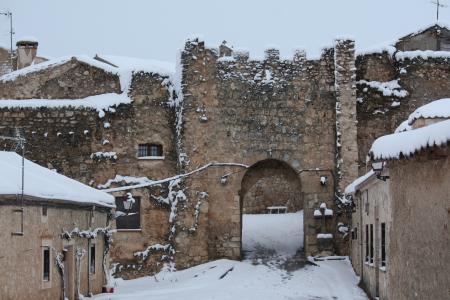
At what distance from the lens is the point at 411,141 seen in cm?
806

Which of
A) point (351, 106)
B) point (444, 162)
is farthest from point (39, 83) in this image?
point (444, 162)

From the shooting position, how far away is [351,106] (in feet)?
81.6

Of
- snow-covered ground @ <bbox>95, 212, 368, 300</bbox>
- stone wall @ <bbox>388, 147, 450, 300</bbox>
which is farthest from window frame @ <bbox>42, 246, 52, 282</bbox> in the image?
stone wall @ <bbox>388, 147, 450, 300</bbox>

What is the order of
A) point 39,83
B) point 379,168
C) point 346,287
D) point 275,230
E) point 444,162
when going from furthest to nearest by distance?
point 275,230 < point 39,83 < point 346,287 < point 379,168 < point 444,162

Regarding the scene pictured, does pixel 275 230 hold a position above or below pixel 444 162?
below

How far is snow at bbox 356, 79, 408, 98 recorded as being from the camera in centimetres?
2560

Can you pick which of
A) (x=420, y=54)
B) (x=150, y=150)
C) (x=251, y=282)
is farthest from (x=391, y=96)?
(x=251, y=282)

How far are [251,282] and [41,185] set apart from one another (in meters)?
7.75

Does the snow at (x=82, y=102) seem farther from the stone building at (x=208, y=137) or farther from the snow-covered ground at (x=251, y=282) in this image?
the snow-covered ground at (x=251, y=282)

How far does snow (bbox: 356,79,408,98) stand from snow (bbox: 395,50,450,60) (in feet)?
2.76

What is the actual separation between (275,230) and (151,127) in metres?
7.67

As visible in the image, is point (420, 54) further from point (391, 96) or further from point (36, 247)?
point (36, 247)

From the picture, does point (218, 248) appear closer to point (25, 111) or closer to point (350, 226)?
point (350, 226)

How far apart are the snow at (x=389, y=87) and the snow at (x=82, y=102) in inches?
315
